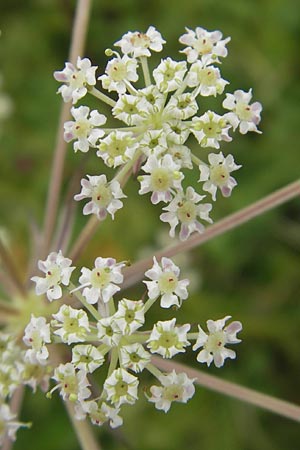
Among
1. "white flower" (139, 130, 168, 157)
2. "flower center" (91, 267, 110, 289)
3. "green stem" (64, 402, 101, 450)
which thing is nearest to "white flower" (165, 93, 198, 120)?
"white flower" (139, 130, 168, 157)

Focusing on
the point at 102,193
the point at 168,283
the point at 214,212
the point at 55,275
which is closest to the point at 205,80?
the point at 102,193

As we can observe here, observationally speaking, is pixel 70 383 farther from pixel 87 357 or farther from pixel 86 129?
pixel 86 129

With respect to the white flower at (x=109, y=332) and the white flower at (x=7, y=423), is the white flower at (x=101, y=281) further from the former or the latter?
the white flower at (x=7, y=423)

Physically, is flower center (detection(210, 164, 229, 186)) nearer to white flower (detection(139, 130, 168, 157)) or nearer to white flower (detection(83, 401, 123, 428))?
white flower (detection(139, 130, 168, 157))

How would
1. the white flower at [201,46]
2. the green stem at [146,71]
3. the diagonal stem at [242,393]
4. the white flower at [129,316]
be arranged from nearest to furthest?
1. the white flower at [129,316]
2. the green stem at [146,71]
3. the white flower at [201,46]
4. the diagonal stem at [242,393]

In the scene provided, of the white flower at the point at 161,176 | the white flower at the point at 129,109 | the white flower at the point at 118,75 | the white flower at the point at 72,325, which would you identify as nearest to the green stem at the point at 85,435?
the white flower at the point at 72,325
